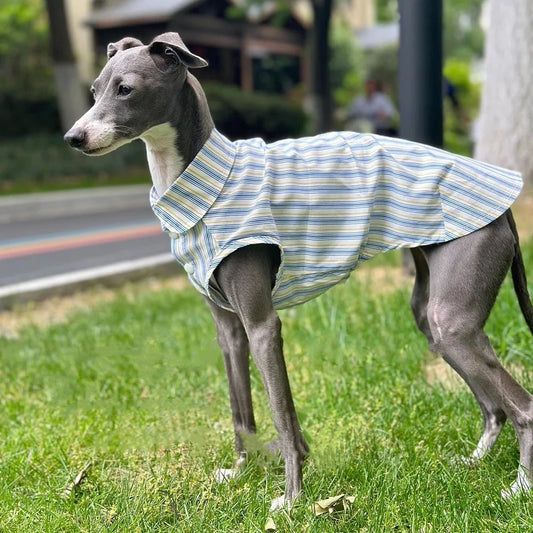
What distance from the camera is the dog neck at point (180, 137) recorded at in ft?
9.99

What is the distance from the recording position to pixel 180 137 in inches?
121

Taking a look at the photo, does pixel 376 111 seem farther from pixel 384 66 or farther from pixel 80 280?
pixel 384 66

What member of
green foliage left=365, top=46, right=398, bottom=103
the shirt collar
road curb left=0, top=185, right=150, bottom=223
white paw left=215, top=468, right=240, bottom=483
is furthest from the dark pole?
green foliage left=365, top=46, right=398, bottom=103

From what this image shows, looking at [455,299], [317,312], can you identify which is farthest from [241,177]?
[317,312]

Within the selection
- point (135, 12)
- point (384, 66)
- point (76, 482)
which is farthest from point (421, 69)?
point (384, 66)

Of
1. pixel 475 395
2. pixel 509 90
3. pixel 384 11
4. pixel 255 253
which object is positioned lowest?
pixel 384 11

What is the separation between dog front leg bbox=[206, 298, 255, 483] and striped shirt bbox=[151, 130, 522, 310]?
0.82ft

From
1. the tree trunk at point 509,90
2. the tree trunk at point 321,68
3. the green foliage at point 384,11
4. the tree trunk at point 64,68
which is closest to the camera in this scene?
the tree trunk at point 509,90

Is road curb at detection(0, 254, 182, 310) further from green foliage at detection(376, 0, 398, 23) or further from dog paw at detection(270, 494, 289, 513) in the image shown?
green foliage at detection(376, 0, 398, 23)

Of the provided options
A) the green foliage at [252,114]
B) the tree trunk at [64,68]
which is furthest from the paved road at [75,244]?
the green foliage at [252,114]

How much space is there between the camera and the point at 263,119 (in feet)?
81.1

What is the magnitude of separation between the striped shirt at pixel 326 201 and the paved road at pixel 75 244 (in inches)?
196

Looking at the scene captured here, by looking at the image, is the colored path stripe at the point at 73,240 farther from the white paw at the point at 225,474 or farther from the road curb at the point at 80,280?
the white paw at the point at 225,474

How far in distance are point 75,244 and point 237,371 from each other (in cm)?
810
